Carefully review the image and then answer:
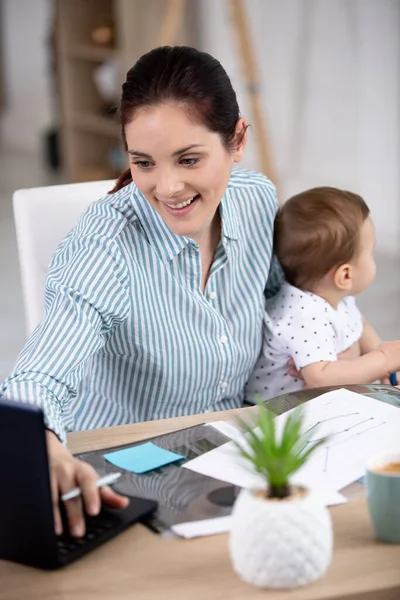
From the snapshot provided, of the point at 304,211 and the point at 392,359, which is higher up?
the point at 304,211

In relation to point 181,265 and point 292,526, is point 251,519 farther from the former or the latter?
point 181,265

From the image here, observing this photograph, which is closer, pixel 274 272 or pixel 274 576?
pixel 274 576

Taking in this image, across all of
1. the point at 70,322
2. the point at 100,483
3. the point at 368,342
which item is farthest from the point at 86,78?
the point at 100,483

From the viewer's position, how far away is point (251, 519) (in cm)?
96

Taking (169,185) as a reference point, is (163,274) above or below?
below

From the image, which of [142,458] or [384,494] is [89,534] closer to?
[142,458]

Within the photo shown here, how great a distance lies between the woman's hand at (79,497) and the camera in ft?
3.61

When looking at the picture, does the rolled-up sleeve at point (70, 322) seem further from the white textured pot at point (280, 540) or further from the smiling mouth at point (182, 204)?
the white textured pot at point (280, 540)

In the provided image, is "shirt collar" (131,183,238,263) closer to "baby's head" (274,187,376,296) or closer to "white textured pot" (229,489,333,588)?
"baby's head" (274,187,376,296)

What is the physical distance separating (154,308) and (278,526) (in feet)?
2.52

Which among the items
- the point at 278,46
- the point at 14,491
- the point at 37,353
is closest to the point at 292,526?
the point at 14,491

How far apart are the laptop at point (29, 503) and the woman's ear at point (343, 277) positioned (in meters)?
0.90

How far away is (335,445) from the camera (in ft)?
4.33

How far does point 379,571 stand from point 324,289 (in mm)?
929
